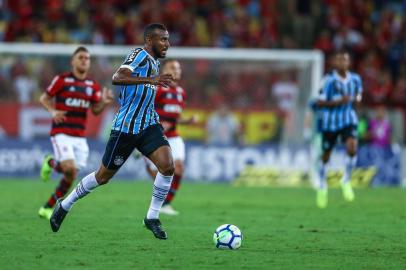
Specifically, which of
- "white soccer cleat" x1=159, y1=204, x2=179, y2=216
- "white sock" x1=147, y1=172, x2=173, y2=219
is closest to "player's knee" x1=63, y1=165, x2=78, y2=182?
"white soccer cleat" x1=159, y1=204, x2=179, y2=216

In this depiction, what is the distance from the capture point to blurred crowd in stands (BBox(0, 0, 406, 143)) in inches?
953

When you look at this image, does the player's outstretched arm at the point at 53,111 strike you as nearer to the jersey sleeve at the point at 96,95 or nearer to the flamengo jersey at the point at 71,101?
the flamengo jersey at the point at 71,101

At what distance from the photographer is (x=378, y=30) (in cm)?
2838

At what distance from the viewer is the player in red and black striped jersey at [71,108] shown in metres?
13.4

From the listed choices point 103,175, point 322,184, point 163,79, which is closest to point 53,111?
point 103,175

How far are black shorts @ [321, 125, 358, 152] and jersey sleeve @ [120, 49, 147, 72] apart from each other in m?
7.35

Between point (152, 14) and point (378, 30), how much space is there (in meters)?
7.04

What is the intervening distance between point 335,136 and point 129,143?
296 inches

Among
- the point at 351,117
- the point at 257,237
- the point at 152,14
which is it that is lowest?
the point at 257,237

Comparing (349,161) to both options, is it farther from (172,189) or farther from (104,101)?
(104,101)

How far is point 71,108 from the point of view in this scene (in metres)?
13.6

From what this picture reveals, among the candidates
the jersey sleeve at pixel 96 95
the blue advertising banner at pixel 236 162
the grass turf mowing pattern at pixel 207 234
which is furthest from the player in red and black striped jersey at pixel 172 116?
the blue advertising banner at pixel 236 162

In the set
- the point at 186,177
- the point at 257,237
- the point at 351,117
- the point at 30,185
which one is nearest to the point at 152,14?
the point at 186,177

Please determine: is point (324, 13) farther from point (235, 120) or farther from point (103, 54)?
point (103, 54)
